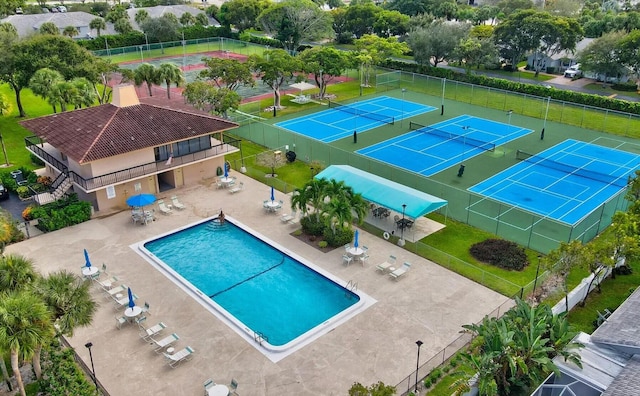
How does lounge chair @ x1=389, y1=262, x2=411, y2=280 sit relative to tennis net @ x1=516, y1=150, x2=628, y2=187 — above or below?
below

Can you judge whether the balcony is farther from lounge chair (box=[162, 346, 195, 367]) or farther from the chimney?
lounge chair (box=[162, 346, 195, 367])

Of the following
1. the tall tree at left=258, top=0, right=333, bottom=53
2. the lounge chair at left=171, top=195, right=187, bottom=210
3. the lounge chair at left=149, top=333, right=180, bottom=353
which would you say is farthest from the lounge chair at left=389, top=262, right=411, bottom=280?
the tall tree at left=258, top=0, right=333, bottom=53

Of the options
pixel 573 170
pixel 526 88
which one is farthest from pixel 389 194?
pixel 526 88

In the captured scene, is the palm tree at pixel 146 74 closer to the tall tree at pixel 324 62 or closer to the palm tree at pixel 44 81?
the palm tree at pixel 44 81

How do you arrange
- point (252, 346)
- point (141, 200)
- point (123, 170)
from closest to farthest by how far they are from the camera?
point (252, 346) → point (141, 200) → point (123, 170)

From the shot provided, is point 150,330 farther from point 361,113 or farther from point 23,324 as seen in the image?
point 361,113

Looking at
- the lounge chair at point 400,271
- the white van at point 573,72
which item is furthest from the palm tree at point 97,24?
the lounge chair at point 400,271
